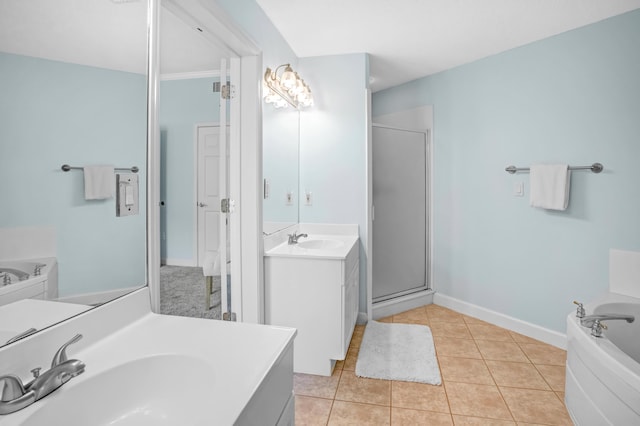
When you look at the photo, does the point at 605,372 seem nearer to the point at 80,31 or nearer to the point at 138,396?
the point at 138,396

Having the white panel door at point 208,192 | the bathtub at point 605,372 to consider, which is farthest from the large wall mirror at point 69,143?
the bathtub at point 605,372

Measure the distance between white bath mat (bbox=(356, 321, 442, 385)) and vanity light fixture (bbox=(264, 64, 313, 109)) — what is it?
6.29ft

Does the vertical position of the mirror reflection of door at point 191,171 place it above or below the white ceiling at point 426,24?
below

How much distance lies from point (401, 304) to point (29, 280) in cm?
305

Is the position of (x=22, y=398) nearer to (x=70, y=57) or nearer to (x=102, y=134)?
(x=102, y=134)

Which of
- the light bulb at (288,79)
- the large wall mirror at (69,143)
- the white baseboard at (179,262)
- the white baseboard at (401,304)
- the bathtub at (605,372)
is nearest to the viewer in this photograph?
the large wall mirror at (69,143)

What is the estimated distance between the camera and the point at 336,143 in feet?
9.97

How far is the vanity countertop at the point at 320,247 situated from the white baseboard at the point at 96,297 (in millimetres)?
1169

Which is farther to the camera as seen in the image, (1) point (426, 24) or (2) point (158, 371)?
(1) point (426, 24)

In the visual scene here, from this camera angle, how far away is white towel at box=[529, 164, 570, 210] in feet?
8.30

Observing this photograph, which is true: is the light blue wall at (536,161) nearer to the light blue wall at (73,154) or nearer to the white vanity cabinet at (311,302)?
the white vanity cabinet at (311,302)

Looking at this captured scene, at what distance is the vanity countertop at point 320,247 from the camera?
2.20m

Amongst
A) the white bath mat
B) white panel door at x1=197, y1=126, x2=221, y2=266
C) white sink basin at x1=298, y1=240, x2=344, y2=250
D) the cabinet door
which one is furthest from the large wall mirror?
the white bath mat

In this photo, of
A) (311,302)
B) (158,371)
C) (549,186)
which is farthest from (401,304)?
(158,371)
